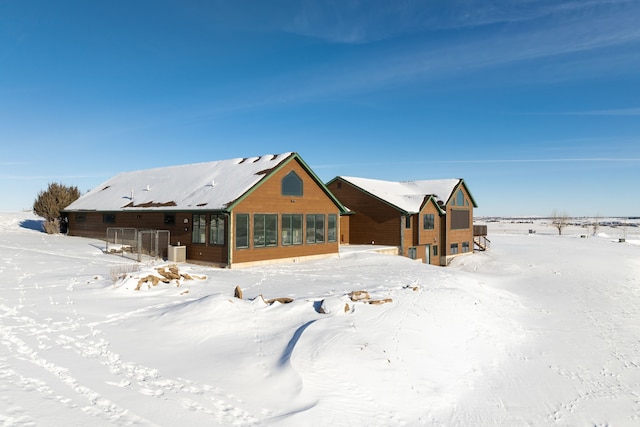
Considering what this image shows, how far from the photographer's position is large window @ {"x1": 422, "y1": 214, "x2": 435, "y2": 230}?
36.9 metres

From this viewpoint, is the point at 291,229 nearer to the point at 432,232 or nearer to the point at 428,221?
the point at 428,221

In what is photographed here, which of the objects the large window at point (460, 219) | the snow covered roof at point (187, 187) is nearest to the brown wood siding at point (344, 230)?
the large window at point (460, 219)

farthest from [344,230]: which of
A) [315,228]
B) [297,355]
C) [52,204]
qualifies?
[297,355]

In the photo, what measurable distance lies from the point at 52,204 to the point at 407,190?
33.7m

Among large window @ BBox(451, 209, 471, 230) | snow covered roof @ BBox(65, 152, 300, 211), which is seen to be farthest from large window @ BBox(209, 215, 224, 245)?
large window @ BBox(451, 209, 471, 230)

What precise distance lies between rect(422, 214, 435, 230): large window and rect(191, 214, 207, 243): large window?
20.1 m

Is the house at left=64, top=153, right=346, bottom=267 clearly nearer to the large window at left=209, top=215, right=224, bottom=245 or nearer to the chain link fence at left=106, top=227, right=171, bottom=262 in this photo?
the large window at left=209, top=215, right=224, bottom=245

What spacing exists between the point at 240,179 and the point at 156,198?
681cm

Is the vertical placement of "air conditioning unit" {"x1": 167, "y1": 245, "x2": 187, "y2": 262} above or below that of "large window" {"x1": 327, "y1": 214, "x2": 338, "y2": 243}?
below

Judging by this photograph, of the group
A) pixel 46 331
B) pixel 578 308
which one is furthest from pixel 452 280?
pixel 46 331

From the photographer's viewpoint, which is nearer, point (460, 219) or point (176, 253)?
point (176, 253)

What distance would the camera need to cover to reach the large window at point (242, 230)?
23017mm

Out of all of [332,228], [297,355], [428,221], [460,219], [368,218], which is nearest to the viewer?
[297,355]

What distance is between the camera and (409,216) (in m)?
35.5
